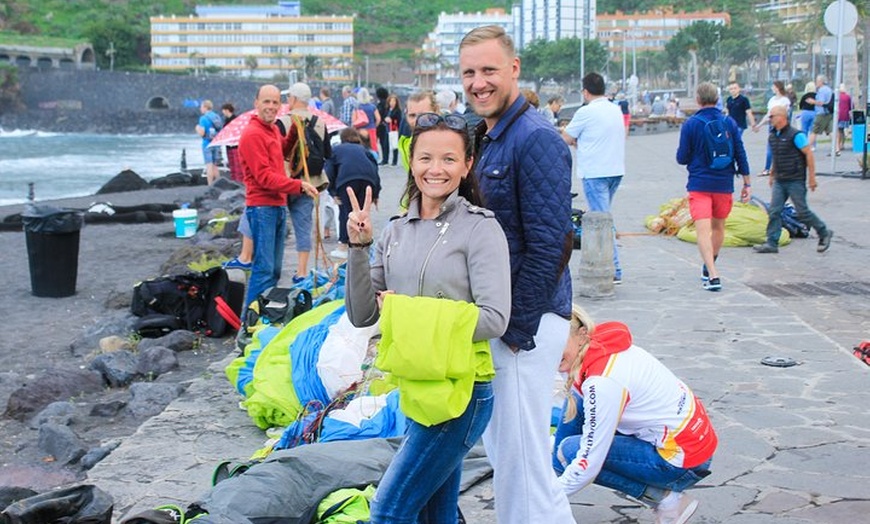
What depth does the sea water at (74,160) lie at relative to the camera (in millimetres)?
44619

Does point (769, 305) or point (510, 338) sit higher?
point (510, 338)

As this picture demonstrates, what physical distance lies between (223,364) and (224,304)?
1572 millimetres

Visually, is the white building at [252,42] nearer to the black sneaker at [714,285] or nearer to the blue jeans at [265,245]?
the blue jeans at [265,245]

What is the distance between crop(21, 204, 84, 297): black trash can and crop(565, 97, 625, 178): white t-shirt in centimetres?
558

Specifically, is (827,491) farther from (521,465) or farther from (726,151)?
(726,151)

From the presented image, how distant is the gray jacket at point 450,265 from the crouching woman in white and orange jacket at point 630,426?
80 centimetres

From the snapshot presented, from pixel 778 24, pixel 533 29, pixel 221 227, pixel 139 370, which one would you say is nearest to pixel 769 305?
pixel 139 370

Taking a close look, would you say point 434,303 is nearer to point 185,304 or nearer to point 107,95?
point 185,304

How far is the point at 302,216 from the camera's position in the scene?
9.57 m

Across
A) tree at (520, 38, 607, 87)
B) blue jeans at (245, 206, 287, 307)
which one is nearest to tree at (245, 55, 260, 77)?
tree at (520, 38, 607, 87)

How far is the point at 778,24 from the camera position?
109m

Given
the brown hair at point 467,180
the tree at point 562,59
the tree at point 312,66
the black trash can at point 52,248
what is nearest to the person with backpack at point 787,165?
the black trash can at point 52,248

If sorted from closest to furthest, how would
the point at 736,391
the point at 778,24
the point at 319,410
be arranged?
the point at 319,410 → the point at 736,391 → the point at 778,24

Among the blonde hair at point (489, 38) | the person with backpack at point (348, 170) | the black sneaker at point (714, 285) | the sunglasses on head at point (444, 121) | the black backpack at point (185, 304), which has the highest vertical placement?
the blonde hair at point (489, 38)
